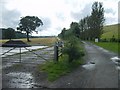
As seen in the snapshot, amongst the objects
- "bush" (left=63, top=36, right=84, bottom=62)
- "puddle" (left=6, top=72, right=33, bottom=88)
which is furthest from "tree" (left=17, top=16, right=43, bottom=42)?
"puddle" (left=6, top=72, right=33, bottom=88)

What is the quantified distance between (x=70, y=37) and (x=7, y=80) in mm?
6586

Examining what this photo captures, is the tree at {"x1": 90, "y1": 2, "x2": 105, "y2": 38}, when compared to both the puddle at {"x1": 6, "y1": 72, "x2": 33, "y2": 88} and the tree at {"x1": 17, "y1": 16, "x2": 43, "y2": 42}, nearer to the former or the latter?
the tree at {"x1": 17, "y1": 16, "x2": 43, "y2": 42}

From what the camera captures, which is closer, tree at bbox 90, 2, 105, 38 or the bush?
the bush

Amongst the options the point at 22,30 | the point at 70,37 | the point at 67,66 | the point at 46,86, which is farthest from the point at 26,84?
the point at 22,30

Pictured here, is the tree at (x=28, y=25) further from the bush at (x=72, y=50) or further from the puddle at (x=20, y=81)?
the puddle at (x=20, y=81)

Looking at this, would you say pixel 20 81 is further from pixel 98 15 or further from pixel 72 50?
pixel 98 15

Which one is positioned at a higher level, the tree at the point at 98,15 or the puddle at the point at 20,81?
the tree at the point at 98,15

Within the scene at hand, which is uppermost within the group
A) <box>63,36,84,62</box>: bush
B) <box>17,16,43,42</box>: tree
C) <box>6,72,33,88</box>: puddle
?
<box>17,16,43,42</box>: tree

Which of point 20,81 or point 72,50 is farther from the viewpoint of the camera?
point 72,50

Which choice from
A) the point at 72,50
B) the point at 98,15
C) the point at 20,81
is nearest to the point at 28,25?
the point at 98,15

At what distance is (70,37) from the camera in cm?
1628

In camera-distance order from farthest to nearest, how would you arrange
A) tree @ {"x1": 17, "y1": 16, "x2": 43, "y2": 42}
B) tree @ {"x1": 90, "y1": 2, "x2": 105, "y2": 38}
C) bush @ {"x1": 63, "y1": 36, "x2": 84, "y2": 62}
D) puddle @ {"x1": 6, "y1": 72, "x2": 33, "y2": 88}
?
tree @ {"x1": 17, "y1": 16, "x2": 43, "y2": 42} < tree @ {"x1": 90, "y1": 2, "x2": 105, "y2": 38} < bush @ {"x1": 63, "y1": 36, "x2": 84, "y2": 62} < puddle @ {"x1": 6, "y1": 72, "x2": 33, "y2": 88}

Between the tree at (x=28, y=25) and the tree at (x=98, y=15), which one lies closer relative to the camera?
the tree at (x=98, y=15)

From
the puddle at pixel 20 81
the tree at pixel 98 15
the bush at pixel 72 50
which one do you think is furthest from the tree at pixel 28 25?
the puddle at pixel 20 81
